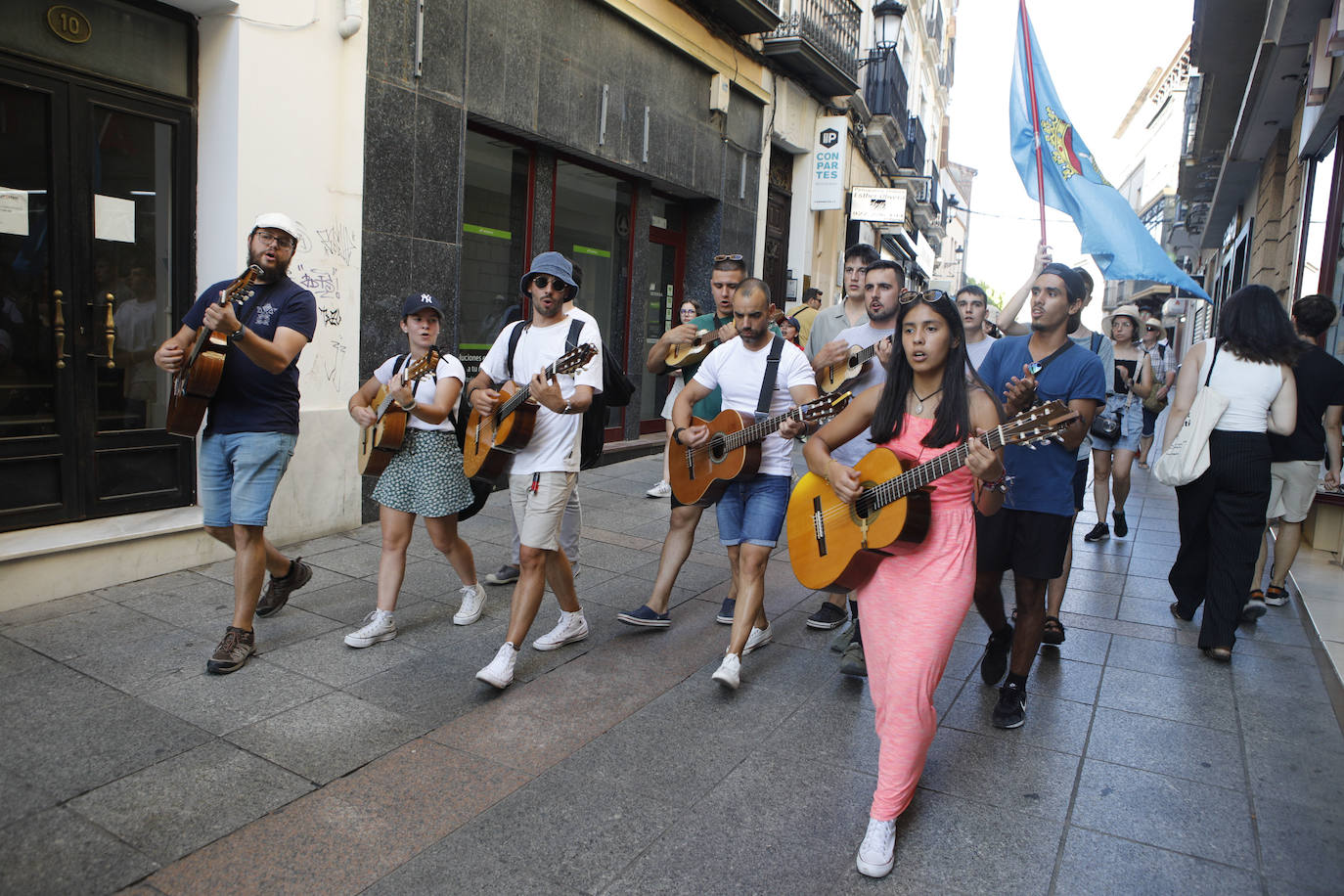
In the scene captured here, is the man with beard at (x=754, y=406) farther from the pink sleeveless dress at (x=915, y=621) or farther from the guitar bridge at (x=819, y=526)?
the pink sleeveless dress at (x=915, y=621)

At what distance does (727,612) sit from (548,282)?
206 cm

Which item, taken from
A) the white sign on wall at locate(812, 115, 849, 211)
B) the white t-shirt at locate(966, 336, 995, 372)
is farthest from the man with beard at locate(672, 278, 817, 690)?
the white sign on wall at locate(812, 115, 849, 211)

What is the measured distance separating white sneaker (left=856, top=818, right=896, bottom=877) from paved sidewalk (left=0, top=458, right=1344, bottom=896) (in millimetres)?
47

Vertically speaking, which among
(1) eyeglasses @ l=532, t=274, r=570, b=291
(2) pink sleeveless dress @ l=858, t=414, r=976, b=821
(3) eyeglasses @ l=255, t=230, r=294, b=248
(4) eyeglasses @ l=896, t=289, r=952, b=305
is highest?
(3) eyeglasses @ l=255, t=230, r=294, b=248

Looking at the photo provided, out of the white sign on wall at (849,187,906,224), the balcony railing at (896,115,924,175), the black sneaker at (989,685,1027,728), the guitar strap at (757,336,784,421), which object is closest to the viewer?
the black sneaker at (989,685,1027,728)

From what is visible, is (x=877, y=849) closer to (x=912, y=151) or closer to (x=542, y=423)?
(x=542, y=423)

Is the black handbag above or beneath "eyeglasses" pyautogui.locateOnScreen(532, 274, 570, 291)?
beneath

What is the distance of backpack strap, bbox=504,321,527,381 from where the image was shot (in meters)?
4.40

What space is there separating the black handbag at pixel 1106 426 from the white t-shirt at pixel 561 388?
117 inches

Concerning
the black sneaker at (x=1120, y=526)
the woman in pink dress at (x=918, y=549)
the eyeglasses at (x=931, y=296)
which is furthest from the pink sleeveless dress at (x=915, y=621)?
the black sneaker at (x=1120, y=526)

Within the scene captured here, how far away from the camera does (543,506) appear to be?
412cm

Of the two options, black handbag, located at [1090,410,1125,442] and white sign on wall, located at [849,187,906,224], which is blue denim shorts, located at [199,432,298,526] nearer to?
black handbag, located at [1090,410,1125,442]

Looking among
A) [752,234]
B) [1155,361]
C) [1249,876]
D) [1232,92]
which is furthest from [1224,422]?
[1232,92]

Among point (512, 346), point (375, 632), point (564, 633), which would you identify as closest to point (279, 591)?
point (375, 632)
